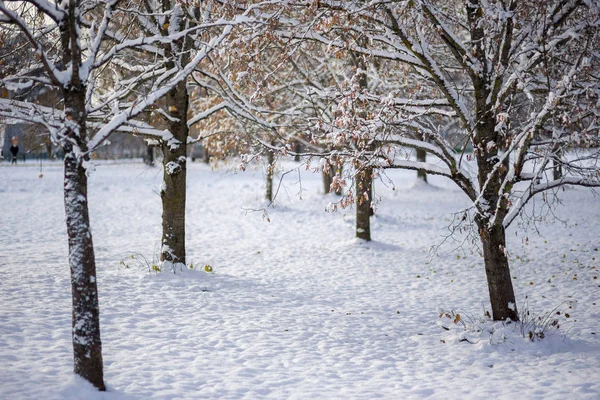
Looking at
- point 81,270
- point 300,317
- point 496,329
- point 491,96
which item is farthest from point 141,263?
point 491,96

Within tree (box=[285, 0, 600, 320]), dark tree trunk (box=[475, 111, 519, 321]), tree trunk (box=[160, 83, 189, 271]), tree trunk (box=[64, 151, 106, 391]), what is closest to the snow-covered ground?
tree trunk (box=[64, 151, 106, 391])

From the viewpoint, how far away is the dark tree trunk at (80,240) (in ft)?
14.6

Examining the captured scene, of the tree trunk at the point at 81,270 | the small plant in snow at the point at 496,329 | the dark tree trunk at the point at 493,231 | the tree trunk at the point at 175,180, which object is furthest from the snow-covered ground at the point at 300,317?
the tree trunk at the point at 175,180

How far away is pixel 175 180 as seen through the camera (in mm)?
9258

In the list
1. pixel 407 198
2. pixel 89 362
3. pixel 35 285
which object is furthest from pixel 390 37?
pixel 407 198

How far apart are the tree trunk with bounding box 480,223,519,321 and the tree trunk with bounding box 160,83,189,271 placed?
562cm

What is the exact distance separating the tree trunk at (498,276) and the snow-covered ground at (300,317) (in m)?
0.39

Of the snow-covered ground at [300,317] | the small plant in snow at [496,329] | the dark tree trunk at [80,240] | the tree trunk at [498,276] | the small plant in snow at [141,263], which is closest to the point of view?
the dark tree trunk at [80,240]

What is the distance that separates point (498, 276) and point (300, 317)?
3069 mm

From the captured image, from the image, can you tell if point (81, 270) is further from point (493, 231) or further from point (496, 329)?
point (496, 329)

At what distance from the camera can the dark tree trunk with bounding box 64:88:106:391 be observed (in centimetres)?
444

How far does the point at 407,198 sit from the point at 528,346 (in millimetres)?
17240

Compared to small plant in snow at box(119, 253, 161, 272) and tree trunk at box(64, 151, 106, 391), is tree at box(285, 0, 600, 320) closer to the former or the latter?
tree trunk at box(64, 151, 106, 391)

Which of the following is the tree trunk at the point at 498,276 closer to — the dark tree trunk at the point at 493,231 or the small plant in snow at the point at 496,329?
the dark tree trunk at the point at 493,231
